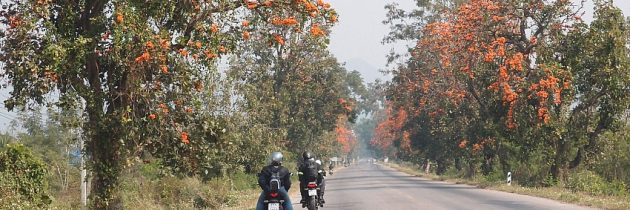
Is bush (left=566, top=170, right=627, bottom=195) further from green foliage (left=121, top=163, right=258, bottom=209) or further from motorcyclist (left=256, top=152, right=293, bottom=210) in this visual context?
motorcyclist (left=256, top=152, right=293, bottom=210)

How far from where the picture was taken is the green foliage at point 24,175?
17.5 meters

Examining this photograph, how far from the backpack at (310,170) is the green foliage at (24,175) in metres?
6.00

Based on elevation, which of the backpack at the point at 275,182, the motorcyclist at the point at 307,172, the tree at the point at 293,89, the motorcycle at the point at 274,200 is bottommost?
the motorcycle at the point at 274,200

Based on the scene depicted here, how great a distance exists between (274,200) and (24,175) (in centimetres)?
772

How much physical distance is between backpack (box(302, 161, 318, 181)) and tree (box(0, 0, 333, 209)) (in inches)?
102

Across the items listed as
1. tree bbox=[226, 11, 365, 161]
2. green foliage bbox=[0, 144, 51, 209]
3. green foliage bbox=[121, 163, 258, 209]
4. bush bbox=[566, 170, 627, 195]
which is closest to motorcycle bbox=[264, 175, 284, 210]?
green foliage bbox=[0, 144, 51, 209]

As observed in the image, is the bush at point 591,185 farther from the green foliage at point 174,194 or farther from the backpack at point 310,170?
the backpack at point 310,170

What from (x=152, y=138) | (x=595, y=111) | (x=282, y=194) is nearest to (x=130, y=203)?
(x=152, y=138)

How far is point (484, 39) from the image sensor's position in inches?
1401

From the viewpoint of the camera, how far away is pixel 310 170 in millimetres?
18219

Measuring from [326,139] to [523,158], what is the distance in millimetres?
38735

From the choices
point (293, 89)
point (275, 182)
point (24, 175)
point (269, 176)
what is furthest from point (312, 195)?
point (293, 89)

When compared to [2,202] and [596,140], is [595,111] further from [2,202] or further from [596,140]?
[2,202]

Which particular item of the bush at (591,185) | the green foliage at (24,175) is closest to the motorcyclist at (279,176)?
the green foliage at (24,175)
